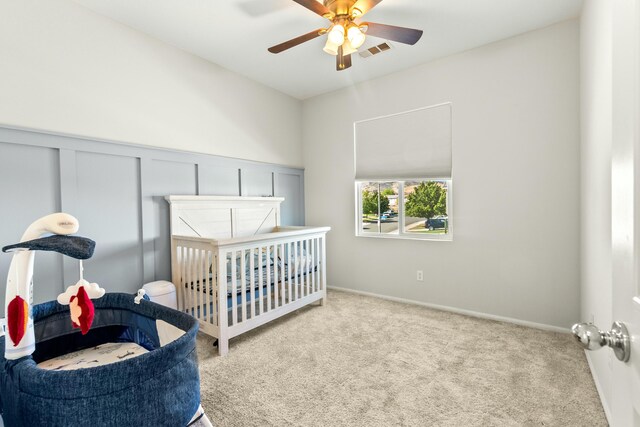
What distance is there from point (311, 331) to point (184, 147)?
1.98 meters

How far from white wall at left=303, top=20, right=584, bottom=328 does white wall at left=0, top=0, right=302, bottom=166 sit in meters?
1.53

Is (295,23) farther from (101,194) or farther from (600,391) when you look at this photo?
(600,391)

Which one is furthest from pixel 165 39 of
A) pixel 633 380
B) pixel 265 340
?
pixel 633 380

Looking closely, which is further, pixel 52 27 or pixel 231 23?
pixel 231 23

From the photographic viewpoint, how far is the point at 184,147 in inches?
106

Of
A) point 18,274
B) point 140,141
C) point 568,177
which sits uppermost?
point 140,141

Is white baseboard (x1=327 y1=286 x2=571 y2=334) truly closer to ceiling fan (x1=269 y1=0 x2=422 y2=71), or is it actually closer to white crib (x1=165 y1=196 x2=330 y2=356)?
white crib (x1=165 y1=196 x2=330 y2=356)

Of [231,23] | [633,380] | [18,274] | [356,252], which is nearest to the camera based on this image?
[633,380]

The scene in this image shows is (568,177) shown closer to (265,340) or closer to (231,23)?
(265,340)

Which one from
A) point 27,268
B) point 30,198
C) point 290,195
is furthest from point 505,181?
point 30,198

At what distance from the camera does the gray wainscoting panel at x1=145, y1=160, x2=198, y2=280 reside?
8.22ft

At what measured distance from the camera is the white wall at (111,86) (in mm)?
1833

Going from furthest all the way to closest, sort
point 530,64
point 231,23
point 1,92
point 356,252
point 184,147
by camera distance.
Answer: point 356,252 < point 184,147 < point 530,64 < point 231,23 < point 1,92

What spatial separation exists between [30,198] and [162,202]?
32.6 inches
